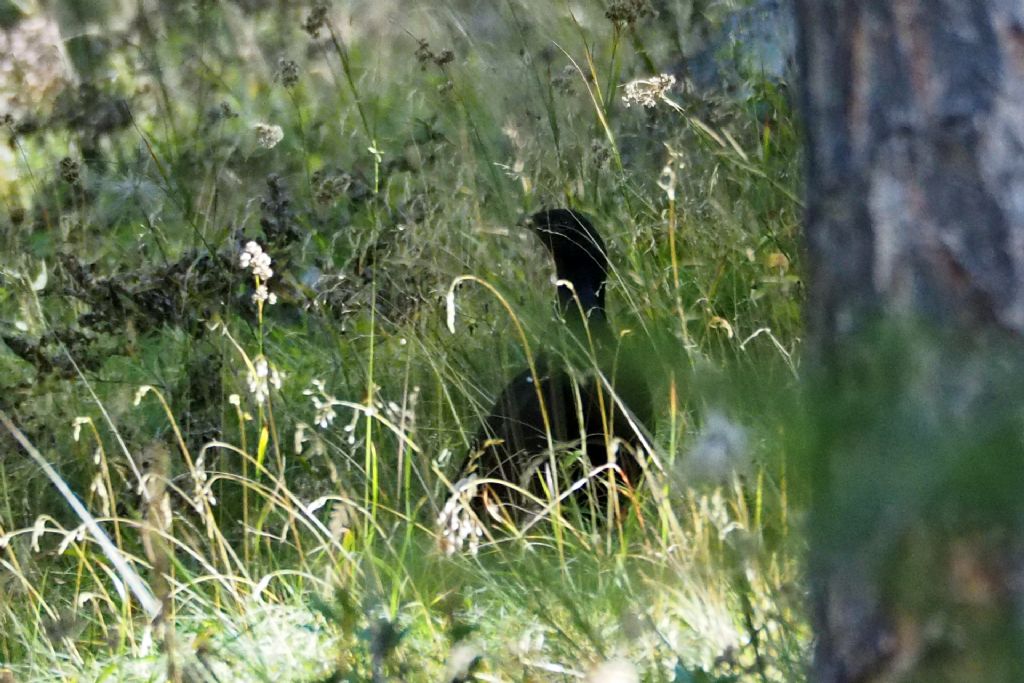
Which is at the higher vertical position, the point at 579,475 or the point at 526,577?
the point at 526,577

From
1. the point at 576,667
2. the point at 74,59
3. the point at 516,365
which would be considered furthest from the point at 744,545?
the point at 74,59

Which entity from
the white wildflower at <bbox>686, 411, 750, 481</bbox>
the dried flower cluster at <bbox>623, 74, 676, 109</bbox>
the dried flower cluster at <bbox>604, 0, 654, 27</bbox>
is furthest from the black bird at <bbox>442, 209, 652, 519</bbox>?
the white wildflower at <bbox>686, 411, 750, 481</bbox>

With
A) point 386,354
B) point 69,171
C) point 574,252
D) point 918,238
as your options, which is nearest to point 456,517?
point 918,238

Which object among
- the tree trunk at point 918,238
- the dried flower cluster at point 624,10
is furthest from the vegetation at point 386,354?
the tree trunk at point 918,238

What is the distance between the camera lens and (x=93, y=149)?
521 centimetres

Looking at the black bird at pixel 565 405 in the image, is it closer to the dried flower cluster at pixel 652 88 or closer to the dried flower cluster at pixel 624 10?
the dried flower cluster at pixel 652 88

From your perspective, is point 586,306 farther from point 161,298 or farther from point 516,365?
point 161,298

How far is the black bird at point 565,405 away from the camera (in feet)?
10.2

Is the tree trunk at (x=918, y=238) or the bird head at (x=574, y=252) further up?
the tree trunk at (x=918, y=238)

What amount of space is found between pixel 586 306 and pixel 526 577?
4.07ft

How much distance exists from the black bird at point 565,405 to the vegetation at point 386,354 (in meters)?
0.10

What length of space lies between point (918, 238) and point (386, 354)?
8.65 ft

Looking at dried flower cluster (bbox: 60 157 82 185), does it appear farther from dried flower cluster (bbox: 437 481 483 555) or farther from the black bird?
dried flower cluster (bbox: 437 481 483 555)

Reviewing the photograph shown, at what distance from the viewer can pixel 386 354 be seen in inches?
158
